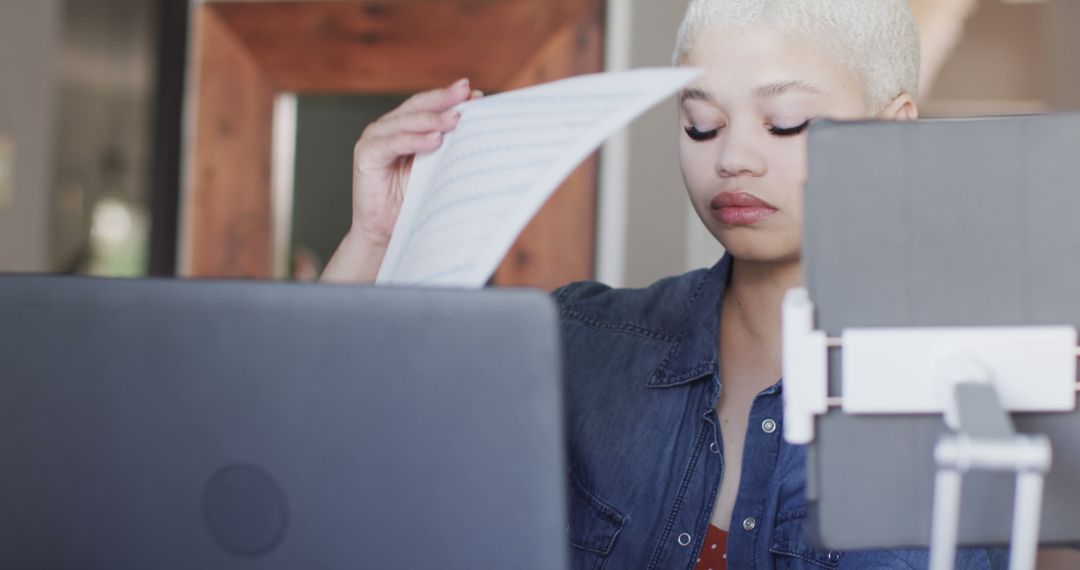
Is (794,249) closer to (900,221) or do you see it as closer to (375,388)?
(900,221)

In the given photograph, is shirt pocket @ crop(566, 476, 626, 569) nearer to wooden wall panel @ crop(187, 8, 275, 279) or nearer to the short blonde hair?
the short blonde hair

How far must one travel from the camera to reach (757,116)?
3.19ft

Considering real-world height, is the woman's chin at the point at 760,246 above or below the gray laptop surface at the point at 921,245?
above

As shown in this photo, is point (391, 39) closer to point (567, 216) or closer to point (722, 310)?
point (567, 216)

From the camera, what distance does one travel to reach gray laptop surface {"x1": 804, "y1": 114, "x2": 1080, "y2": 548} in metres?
0.61

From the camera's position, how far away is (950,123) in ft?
2.01

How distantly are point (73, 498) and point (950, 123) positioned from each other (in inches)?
20.3

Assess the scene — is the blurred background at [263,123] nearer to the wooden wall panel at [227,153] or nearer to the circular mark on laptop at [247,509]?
the wooden wall panel at [227,153]

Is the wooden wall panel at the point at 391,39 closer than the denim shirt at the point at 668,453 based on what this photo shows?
No

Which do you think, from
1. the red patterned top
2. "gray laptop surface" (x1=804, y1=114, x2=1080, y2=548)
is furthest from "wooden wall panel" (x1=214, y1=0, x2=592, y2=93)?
"gray laptop surface" (x1=804, y1=114, x2=1080, y2=548)

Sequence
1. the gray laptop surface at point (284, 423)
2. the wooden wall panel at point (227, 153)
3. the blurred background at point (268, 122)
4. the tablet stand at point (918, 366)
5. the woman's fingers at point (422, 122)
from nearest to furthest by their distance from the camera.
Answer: the gray laptop surface at point (284, 423) → the tablet stand at point (918, 366) → the woman's fingers at point (422, 122) → the blurred background at point (268, 122) → the wooden wall panel at point (227, 153)

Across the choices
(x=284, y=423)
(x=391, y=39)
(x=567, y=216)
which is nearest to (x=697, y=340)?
(x=284, y=423)

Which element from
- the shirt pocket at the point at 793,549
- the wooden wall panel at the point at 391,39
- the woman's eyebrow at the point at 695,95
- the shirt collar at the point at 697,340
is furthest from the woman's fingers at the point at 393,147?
the wooden wall panel at the point at 391,39

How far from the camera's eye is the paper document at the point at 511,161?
64cm
